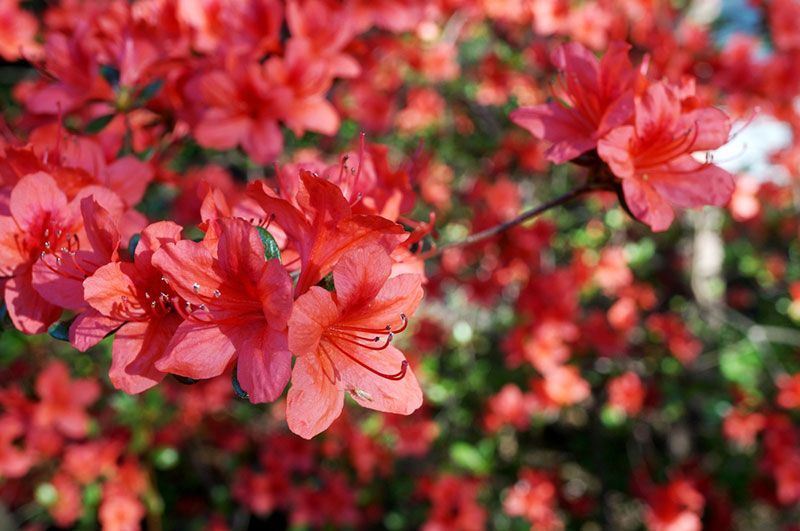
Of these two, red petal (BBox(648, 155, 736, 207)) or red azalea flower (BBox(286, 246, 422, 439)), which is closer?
red azalea flower (BBox(286, 246, 422, 439))

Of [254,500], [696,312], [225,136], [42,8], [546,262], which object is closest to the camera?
[225,136]

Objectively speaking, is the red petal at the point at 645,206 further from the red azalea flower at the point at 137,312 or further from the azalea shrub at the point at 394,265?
the red azalea flower at the point at 137,312

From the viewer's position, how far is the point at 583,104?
0.85 m

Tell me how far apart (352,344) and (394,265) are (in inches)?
5.3

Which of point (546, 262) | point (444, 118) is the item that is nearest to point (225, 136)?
point (546, 262)

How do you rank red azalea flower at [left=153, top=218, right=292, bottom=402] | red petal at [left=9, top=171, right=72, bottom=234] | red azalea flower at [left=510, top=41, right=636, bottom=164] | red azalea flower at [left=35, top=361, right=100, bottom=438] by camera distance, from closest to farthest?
red azalea flower at [left=153, top=218, right=292, bottom=402] → red petal at [left=9, top=171, right=72, bottom=234] → red azalea flower at [left=510, top=41, right=636, bottom=164] → red azalea flower at [left=35, top=361, right=100, bottom=438]

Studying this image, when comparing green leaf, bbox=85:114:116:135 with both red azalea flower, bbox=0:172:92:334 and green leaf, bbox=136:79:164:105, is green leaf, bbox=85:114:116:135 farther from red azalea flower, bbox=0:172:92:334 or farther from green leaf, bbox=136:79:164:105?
red azalea flower, bbox=0:172:92:334

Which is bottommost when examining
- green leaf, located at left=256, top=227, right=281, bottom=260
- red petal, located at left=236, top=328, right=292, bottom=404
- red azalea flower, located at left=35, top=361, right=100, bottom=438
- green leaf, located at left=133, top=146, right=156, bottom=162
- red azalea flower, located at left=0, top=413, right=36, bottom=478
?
red azalea flower, located at left=0, top=413, right=36, bottom=478

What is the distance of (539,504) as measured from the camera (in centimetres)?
236

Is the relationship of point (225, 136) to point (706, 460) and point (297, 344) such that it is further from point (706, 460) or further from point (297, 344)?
point (706, 460)

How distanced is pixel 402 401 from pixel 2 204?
1.91 feet

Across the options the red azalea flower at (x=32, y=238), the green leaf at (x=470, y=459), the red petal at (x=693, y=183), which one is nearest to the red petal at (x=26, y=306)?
the red azalea flower at (x=32, y=238)

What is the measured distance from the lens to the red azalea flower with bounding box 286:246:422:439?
23.1 inches

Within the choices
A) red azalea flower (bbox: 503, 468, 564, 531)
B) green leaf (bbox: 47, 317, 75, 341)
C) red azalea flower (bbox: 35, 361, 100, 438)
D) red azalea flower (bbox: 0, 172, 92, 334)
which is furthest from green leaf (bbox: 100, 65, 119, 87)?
red azalea flower (bbox: 503, 468, 564, 531)
